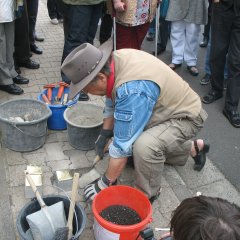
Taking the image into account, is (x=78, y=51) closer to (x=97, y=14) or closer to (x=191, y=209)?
(x=191, y=209)

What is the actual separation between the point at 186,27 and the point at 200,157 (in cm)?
239

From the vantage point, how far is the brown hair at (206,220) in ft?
4.95

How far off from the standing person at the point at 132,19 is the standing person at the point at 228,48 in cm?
77

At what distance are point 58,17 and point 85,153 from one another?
4259mm

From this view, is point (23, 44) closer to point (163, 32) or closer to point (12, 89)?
point (12, 89)

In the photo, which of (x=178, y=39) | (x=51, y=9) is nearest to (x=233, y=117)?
(x=178, y=39)

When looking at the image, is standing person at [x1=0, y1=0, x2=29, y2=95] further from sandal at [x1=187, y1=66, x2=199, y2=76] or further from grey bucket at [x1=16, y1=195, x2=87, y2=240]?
sandal at [x1=187, y1=66, x2=199, y2=76]

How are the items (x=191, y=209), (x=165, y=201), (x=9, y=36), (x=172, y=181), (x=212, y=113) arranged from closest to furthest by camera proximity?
Answer: (x=191, y=209)
(x=165, y=201)
(x=172, y=181)
(x=9, y=36)
(x=212, y=113)

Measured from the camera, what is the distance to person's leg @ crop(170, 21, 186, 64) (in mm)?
5293

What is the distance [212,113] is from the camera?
457 centimetres

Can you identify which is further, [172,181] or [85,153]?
[85,153]

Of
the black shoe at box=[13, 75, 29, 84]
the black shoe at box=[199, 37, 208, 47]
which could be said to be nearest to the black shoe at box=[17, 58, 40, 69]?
the black shoe at box=[13, 75, 29, 84]

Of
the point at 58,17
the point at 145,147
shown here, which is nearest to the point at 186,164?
the point at 145,147

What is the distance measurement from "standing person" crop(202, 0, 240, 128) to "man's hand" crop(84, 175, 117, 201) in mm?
1945
